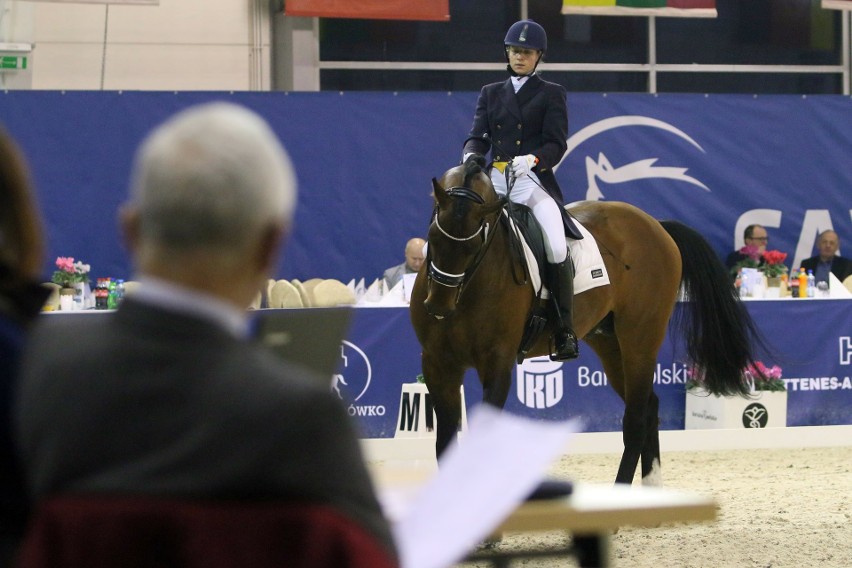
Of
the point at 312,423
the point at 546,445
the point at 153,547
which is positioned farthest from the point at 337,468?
the point at 546,445

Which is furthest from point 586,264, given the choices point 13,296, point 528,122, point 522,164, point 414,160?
point 13,296

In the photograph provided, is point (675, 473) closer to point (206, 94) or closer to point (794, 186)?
point (794, 186)

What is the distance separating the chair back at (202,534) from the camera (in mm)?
1083

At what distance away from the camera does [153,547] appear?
1101mm

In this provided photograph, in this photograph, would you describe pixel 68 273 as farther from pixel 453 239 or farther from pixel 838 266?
pixel 838 266

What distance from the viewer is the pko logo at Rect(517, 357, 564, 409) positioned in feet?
28.1

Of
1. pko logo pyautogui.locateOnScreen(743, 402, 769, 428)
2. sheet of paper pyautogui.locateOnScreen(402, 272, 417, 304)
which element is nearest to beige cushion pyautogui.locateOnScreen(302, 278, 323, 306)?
sheet of paper pyautogui.locateOnScreen(402, 272, 417, 304)

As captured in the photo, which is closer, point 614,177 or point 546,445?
point 546,445

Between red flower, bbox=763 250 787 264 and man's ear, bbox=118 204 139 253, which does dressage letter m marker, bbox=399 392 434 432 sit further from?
man's ear, bbox=118 204 139 253

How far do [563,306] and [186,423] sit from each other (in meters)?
4.94

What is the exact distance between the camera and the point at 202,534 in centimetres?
108

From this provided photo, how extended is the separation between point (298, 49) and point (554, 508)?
416 inches

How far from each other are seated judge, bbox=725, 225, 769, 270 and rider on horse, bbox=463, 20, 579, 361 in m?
4.00

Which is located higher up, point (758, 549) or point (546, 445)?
point (546, 445)
